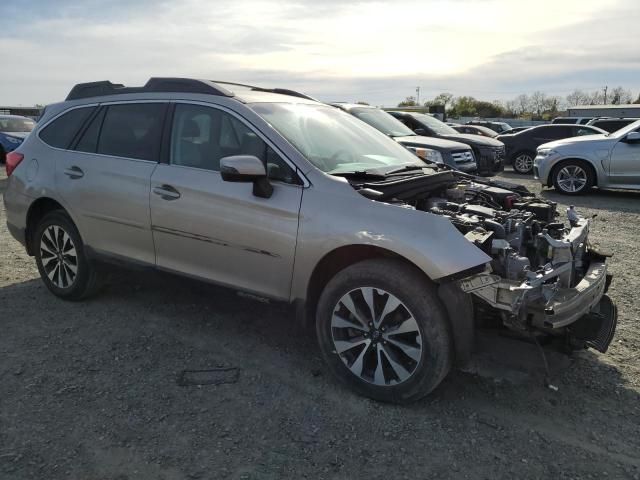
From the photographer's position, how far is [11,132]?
17016 mm

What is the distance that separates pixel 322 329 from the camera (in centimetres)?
334

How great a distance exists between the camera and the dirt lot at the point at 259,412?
8.86 feet

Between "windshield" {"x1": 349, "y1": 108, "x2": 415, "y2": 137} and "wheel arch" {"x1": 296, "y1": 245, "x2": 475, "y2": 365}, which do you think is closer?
"wheel arch" {"x1": 296, "y1": 245, "x2": 475, "y2": 365}

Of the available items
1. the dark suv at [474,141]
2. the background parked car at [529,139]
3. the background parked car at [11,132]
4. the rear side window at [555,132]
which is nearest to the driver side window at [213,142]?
the dark suv at [474,141]

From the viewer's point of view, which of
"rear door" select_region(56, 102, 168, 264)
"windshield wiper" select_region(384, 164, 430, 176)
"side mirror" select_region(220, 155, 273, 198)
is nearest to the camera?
"side mirror" select_region(220, 155, 273, 198)

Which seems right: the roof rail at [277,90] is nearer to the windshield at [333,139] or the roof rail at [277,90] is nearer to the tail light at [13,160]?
the windshield at [333,139]

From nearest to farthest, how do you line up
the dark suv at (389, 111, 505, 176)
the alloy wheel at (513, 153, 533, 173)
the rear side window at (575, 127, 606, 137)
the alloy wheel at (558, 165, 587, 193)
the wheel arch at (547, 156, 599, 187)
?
1. the wheel arch at (547, 156, 599, 187)
2. the alloy wheel at (558, 165, 587, 193)
3. the dark suv at (389, 111, 505, 176)
4. the alloy wheel at (513, 153, 533, 173)
5. the rear side window at (575, 127, 606, 137)

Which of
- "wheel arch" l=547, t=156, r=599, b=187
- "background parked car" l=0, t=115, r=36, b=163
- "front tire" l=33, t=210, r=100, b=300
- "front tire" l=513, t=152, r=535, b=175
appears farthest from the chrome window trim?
"background parked car" l=0, t=115, r=36, b=163

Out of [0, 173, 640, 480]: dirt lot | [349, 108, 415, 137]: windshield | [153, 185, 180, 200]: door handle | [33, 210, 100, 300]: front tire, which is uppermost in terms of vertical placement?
[349, 108, 415, 137]: windshield

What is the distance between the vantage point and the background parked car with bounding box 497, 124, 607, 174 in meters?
16.5

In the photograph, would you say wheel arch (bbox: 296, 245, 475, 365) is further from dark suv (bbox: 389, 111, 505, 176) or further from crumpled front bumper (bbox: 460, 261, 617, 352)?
dark suv (bbox: 389, 111, 505, 176)

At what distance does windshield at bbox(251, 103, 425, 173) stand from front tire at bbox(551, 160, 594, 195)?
795cm

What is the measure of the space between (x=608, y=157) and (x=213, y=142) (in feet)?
30.9

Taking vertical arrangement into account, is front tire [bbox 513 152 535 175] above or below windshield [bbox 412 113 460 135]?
below
